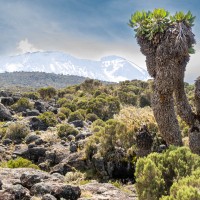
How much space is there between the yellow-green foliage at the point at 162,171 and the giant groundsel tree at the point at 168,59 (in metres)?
3.21

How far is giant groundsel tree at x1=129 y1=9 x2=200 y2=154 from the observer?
12.3 meters

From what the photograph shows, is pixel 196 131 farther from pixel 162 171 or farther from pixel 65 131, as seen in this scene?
pixel 65 131

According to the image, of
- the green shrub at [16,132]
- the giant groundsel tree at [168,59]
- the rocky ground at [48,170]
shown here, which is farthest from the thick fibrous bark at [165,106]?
the green shrub at [16,132]

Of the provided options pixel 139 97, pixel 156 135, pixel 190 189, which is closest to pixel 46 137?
pixel 156 135

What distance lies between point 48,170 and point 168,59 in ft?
31.8

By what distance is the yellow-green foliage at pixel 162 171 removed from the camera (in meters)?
8.69

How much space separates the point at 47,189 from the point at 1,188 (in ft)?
3.97

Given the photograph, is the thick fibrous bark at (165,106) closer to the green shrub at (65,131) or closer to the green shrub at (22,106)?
the green shrub at (65,131)

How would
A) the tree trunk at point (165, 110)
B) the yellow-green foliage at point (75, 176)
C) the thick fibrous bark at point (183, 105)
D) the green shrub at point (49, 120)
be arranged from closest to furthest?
the tree trunk at point (165, 110), the thick fibrous bark at point (183, 105), the yellow-green foliage at point (75, 176), the green shrub at point (49, 120)

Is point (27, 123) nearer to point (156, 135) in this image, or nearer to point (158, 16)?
point (156, 135)

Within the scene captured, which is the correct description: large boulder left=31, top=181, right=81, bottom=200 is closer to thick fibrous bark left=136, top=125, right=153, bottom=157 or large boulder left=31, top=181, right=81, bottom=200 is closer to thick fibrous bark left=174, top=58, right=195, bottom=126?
thick fibrous bark left=136, top=125, right=153, bottom=157

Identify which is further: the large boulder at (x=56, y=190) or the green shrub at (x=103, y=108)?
the green shrub at (x=103, y=108)

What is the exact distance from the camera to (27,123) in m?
28.7

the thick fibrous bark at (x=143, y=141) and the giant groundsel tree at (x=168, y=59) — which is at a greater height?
the giant groundsel tree at (x=168, y=59)
